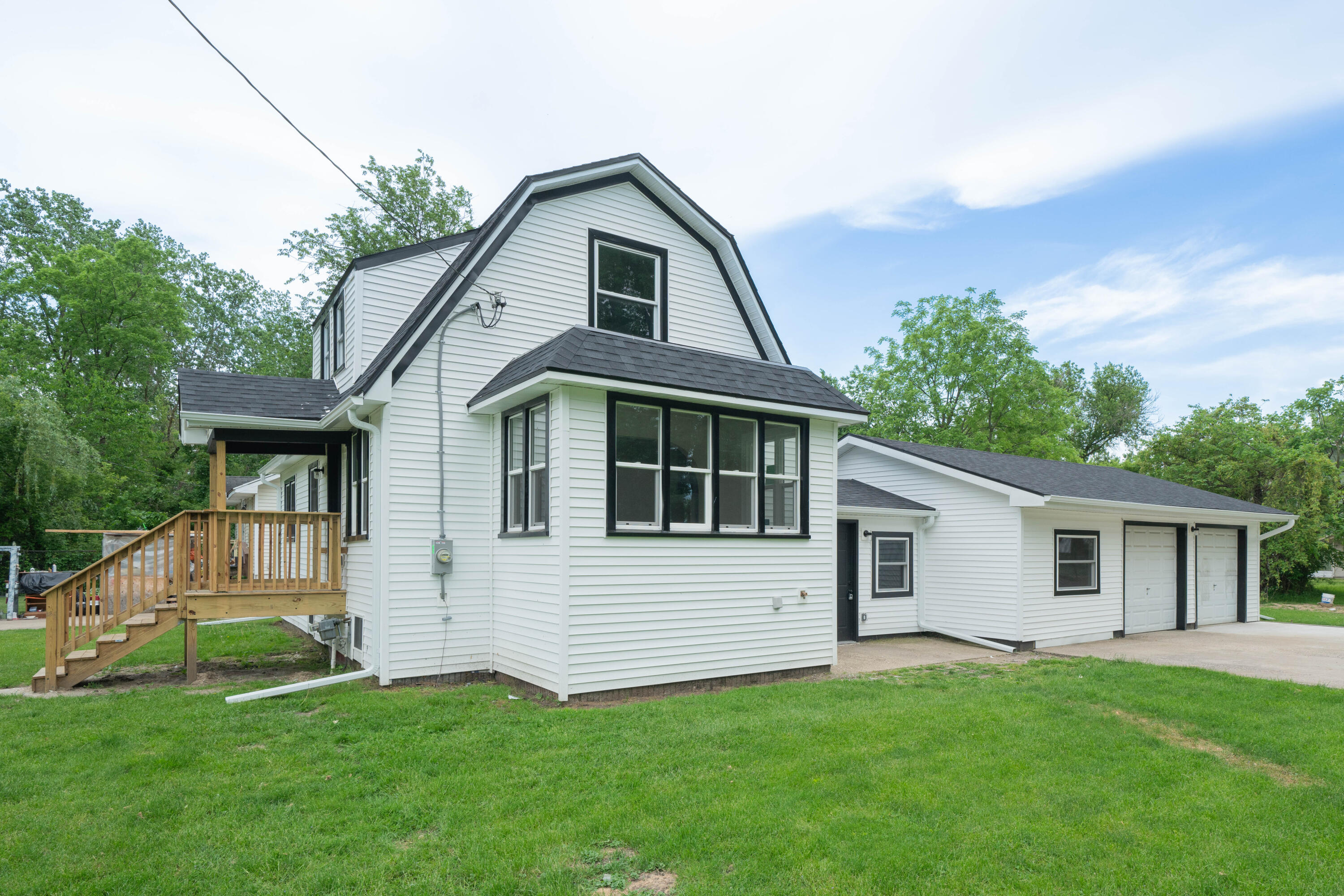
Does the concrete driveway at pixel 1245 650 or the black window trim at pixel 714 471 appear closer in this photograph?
the black window trim at pixel 714 471

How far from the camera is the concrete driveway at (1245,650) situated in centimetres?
1020

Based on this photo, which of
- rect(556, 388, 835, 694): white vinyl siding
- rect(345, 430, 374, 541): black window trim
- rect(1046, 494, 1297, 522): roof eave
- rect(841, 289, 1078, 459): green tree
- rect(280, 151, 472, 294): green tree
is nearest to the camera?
rect(556, 388, 835, 694): white vinyl siding

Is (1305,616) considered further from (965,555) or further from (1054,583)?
(965,555)

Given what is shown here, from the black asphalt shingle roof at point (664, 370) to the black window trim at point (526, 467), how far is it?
379 mm

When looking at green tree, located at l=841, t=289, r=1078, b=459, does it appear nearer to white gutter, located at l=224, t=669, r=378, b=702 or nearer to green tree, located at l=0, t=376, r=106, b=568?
white gutter, located at l=224, t=669, r=378, b=702

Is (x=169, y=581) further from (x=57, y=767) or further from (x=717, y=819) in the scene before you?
(x=717, y=819)

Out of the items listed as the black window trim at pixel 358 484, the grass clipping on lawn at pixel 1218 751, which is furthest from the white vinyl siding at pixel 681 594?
the grass clipping on lawn at pixel 1218 751

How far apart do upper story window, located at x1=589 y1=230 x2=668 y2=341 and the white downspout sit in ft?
10.5

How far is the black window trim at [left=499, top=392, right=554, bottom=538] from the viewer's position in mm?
7879

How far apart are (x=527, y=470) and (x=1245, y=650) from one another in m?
12.4

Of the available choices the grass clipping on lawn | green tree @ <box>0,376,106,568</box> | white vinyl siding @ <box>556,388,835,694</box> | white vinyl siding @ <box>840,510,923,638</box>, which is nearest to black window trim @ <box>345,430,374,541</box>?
white vinyl siding @ <box>556,388,835,694</box>

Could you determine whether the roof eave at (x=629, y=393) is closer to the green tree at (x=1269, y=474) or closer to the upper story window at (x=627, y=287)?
the upper story window at (x=627, y=287)

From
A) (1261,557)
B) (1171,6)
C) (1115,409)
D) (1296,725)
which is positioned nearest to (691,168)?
(1171,6)

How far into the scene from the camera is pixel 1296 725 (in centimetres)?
673
